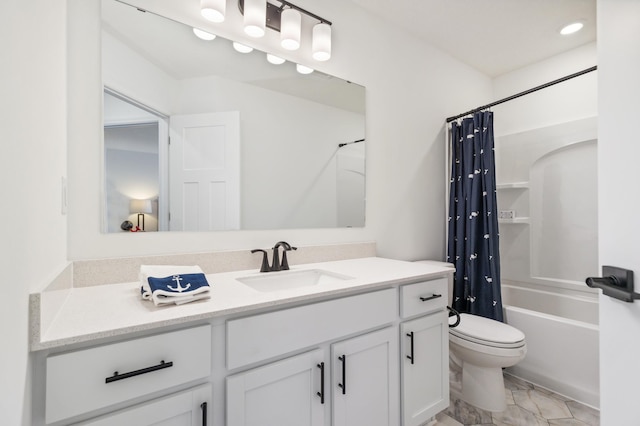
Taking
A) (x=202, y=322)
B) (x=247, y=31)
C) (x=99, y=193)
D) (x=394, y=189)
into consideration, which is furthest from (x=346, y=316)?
(x=247, y=31)

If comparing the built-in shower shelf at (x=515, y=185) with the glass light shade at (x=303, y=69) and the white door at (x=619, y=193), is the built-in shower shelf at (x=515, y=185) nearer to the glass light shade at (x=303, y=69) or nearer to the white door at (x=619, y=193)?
the white door at (x=619, y=193)

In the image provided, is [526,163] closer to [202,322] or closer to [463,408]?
[463,408]

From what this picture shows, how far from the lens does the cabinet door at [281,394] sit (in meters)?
0.91

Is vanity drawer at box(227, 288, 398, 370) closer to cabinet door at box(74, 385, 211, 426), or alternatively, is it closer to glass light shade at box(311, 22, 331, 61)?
cabinet door at box(74, 385, 211, 426)

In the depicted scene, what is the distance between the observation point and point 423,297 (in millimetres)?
1431

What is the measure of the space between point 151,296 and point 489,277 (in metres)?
2.18

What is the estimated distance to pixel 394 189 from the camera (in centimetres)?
218

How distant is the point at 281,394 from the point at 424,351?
31.0 inches

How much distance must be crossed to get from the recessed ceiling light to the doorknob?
225 centimetres

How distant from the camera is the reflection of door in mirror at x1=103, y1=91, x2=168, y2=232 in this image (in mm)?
1213

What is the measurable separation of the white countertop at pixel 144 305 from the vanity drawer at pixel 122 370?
0.15 ft

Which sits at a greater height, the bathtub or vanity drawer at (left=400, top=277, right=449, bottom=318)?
vanity drawer at (left=400, top=277, right=449, bottom=318)

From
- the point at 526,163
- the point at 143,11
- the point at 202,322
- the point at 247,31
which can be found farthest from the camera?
the point at 526,163

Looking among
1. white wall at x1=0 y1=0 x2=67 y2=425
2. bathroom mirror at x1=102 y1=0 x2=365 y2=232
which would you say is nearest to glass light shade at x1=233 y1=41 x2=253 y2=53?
bathroom mirror at x1=102 y1=0 x2=365 y2=232
